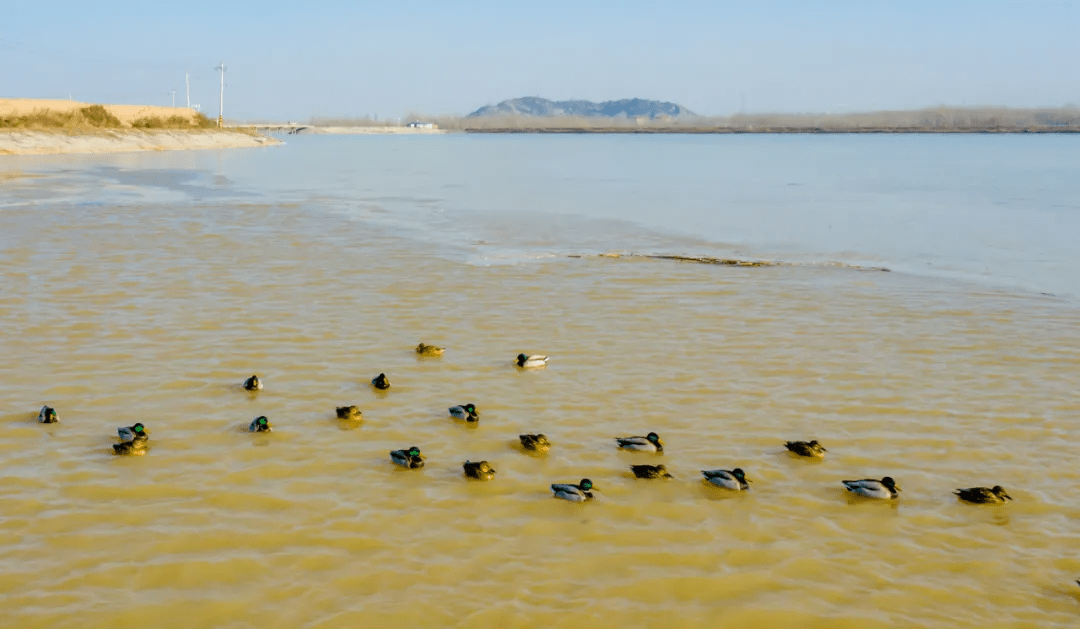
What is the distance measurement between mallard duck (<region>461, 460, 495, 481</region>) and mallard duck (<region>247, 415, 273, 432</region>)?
2.78 meters

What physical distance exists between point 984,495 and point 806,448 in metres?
2.00

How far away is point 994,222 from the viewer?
119ft

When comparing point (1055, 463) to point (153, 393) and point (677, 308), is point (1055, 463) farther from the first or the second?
point (153, 393)

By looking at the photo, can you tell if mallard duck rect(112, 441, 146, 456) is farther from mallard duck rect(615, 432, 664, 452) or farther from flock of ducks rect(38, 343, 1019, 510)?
mallard duck rect(615, 432, 664, 452)

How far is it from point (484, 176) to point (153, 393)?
5210 centimetres

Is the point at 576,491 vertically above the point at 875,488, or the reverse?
the point at 875,488

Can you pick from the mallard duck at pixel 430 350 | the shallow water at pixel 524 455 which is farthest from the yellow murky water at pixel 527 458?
the mallard duck at pixel 430 350

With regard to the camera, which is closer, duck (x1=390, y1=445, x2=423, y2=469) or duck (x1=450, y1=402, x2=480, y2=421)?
duck (x1=390, y1=445, x2=423, y2=469)

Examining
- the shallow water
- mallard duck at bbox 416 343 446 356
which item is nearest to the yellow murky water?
the shallow water

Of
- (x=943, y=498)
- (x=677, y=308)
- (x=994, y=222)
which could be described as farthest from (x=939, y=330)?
(x=994, y=222)

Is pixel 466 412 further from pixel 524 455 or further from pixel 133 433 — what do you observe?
pixel 133 433

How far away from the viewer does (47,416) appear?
36.9 ft

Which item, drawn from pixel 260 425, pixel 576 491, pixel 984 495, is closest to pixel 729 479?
pixel 576 491

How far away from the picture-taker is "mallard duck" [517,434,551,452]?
11.0 metres
